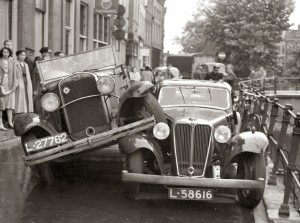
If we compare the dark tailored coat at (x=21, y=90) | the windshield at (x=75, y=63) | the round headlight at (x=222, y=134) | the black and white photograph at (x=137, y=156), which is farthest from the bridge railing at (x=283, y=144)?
the dark tailored coat at (x=21, y=90)

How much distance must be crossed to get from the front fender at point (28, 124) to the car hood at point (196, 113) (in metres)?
1.76

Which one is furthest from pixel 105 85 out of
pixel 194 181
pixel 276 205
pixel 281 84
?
pixel 281 84

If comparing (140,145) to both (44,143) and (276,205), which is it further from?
(276,205)

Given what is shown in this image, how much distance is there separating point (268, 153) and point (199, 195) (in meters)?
5.03

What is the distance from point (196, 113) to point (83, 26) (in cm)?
1916

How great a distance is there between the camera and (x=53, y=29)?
74.0ft

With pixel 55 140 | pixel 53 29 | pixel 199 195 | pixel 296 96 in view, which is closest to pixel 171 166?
pixel 199 195

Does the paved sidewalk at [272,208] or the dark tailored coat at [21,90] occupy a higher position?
the dark tailored coat at [21,90]

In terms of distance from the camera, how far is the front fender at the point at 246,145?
8287 millimetres

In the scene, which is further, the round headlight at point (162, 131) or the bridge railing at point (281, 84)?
the bridge railing at point (281, 84)

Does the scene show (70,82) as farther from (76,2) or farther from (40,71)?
(76,2)

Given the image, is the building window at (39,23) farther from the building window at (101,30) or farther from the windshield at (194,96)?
the windshield at (194,96)

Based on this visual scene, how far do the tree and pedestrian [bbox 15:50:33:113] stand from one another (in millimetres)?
41579

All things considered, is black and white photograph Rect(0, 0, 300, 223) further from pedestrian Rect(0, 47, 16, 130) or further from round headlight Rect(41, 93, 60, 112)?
pedestrian Rect(0, 47, 16, 130)
